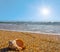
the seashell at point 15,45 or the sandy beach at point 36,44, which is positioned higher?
the seashell at point 15,45

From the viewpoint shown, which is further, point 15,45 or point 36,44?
point 36,44

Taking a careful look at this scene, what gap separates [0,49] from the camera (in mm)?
6105

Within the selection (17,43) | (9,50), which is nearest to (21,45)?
(17,43)

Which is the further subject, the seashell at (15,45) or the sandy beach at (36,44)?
the sandy beach at (36,44)

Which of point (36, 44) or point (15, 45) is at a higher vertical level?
point (15, 45)

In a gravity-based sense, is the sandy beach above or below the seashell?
below

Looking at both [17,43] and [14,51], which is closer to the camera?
[14,51]

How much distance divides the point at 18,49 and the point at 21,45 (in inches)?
13.3

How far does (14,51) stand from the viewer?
5.95 metres

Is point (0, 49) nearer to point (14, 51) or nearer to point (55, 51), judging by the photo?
point (14, 51)

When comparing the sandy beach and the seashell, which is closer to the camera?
the seashell

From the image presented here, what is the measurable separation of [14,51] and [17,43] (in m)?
0.50

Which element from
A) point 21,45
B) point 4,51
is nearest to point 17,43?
point 21,45

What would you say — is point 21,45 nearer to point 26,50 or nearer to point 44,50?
point 26,50
